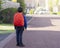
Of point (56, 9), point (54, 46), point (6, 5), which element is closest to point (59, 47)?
point (54, 46)

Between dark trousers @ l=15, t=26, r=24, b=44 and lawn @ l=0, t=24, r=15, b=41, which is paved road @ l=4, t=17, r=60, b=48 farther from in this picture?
lawn @ l=0, t=24, r=15, b=41

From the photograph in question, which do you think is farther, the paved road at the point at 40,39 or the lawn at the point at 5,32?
the lawn at the point at 5,32

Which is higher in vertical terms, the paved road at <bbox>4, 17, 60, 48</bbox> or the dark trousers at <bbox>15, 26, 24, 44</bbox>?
the dark trousers at <bbox>15, 26, 24, 44</bbox>

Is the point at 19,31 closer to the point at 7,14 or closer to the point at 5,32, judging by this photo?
the point at 5,32

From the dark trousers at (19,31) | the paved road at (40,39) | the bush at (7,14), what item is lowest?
the bush at (7,14)

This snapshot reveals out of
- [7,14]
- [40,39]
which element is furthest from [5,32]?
[7,14]

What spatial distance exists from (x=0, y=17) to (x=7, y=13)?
109 centimetres

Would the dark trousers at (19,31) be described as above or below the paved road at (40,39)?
above

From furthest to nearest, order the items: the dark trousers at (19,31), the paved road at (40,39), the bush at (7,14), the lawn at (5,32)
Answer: the bush at (7,14)
the lawn at (5,32)
the paved road at (40,39)
the dark trousers at (19,31)

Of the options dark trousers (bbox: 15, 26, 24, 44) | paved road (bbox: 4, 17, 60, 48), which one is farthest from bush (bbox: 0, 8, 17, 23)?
dark trousers (bbox: 15, 26, 24, 44)

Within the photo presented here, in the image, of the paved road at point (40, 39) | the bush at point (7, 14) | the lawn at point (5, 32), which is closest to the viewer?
the paved road at point (40, 39)

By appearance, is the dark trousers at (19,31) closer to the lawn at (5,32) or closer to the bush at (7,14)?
the lawn at (5,32)

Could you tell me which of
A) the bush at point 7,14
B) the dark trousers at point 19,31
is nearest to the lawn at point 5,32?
the dark trousers at point 19,31

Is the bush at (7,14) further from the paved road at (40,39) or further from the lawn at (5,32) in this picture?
the paved road at (40,39)
